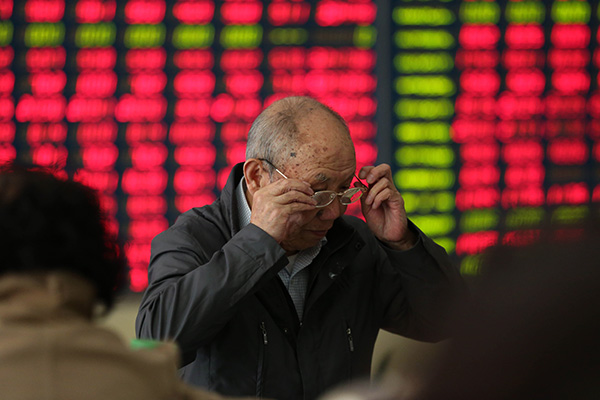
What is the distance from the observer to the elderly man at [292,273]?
1.40 m

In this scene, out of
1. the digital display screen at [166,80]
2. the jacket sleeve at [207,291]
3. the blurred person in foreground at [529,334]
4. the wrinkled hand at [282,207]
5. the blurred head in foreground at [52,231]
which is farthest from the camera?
the digital display screen at [166,80]

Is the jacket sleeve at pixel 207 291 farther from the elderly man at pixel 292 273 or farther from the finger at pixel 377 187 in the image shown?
the finger at pixel 377 187

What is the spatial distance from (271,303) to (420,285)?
1.30 ft

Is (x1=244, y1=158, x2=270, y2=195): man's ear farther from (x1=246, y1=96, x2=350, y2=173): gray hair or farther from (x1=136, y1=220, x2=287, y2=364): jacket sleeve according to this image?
(x1=136, y1=220, x2=287, y2=364): jacket sleeve

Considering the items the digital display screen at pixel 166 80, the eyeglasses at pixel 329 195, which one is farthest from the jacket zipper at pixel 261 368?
the digital display screen at pixel 166 80

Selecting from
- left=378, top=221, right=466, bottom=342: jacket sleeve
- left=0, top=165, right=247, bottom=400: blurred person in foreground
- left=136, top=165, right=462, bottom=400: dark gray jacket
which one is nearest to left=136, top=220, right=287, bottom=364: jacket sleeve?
left=136, top=165, right=462, bottom=400: dark gray jacket

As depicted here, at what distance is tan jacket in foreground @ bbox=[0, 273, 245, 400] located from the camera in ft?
2.04

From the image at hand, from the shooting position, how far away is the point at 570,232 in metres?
0.42

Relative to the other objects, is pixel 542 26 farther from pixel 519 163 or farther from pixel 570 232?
pixel 570 232

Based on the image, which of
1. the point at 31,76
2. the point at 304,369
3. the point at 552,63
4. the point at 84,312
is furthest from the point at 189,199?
the point at 84,312

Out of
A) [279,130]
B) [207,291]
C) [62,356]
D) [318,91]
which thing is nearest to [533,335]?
[62,356]

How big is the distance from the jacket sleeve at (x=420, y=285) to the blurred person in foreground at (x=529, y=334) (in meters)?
1.26

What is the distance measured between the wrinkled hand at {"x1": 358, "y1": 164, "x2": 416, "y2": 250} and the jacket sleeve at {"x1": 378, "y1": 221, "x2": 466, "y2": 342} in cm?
3

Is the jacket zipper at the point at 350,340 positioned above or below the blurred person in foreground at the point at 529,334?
below
